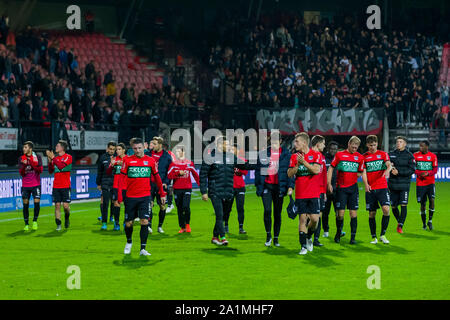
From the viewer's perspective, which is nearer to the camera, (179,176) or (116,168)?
(179,176)

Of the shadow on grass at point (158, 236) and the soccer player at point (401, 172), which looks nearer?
the shadow on grass at point (158, 236)

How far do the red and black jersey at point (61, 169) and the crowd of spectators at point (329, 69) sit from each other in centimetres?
2045

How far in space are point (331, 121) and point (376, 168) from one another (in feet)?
69.2

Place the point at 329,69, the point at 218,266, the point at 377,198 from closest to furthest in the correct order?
the point at 218,266
the point at 377,198
the point at 329,69

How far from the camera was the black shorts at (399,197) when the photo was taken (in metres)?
16.3

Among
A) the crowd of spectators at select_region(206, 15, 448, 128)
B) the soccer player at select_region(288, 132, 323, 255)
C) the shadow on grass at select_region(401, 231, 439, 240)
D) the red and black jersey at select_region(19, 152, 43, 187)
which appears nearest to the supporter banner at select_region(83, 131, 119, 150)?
the red and black jersey at select_region(19, 152, 43, 187)

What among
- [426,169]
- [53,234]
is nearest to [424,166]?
[426,169]

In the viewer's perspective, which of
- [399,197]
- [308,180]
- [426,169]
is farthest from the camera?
[426,169]

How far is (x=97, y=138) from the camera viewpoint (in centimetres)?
2828

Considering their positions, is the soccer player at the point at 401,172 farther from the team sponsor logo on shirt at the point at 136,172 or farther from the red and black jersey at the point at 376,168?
the team sponsor logo on shirt at the point at 136,172

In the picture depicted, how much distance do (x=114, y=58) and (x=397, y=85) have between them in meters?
15.7

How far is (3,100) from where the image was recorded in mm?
25703

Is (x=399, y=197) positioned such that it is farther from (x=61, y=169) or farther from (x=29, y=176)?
(x=29, y=176)

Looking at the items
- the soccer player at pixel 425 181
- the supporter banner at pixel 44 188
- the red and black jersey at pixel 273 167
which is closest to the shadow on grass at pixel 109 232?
the red and black jersey at pixel 273 167
